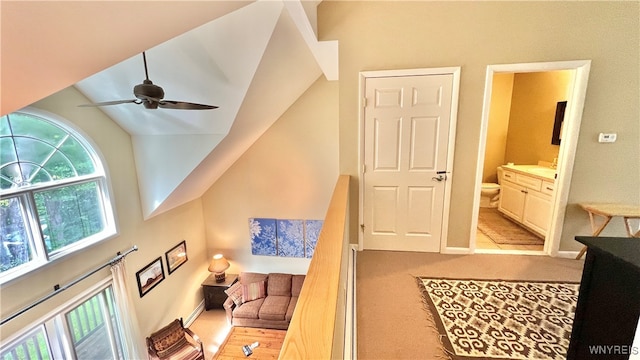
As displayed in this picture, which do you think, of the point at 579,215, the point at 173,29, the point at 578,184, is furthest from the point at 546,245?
the point at 173,29

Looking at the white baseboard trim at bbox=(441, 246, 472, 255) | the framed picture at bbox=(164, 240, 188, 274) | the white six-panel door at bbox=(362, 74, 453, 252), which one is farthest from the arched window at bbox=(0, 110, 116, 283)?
the white baseboard trim at bbox=(441, 246, 472, 255)

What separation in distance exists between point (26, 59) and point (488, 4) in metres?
3.22

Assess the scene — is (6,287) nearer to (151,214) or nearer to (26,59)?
(151,214)

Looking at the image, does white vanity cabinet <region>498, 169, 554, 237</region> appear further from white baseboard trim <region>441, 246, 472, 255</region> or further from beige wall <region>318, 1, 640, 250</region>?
white baseboard trim <region>441, 246, 472, 255</region>

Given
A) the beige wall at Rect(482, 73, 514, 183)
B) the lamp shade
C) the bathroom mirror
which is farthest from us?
the lamp shade

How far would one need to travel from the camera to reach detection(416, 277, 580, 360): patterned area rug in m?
1.73

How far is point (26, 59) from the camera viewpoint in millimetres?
1112

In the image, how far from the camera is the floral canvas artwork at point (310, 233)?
5.55 metres

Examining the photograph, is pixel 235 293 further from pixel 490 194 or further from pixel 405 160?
pixel 490 194

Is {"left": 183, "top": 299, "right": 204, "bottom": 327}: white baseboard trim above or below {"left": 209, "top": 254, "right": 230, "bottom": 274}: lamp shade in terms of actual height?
below

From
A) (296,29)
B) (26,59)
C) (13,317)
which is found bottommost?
(13,317)

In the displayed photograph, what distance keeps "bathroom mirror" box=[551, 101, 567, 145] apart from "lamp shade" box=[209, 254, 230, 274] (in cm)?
628

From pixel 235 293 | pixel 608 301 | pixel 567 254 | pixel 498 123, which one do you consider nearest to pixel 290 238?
pixel 235 293

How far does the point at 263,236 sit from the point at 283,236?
1.49ft
